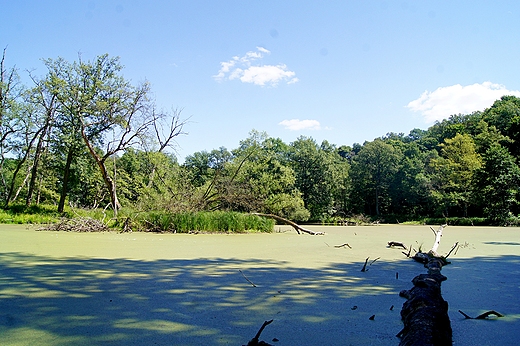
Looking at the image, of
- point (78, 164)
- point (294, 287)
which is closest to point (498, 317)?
point (294, 287)

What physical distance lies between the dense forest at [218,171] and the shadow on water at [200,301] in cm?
604

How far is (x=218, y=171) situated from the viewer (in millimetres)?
10914

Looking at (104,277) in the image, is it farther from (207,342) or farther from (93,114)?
(93,114)

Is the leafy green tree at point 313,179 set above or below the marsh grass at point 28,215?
above

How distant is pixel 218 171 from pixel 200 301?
852cm

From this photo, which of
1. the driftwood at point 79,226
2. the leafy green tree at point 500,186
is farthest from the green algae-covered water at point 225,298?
the leafy green tree at point 500,186

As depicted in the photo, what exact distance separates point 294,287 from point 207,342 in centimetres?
132

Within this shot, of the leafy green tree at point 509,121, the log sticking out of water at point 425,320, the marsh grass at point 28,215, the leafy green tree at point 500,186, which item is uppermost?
the leafy green tree at point 509,121

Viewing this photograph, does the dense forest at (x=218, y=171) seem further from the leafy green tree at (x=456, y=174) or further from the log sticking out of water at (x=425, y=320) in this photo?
the log sticking out of water at (x=425, y=320)

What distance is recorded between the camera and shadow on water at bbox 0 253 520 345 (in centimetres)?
184

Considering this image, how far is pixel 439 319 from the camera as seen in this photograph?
72.1 inches

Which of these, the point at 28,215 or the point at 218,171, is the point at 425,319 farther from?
the point at 28,215

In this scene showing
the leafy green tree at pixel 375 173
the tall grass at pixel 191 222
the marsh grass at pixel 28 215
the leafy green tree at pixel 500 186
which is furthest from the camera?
the leafy green tree at pixel 375 173

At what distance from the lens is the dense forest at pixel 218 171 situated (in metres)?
13.4
